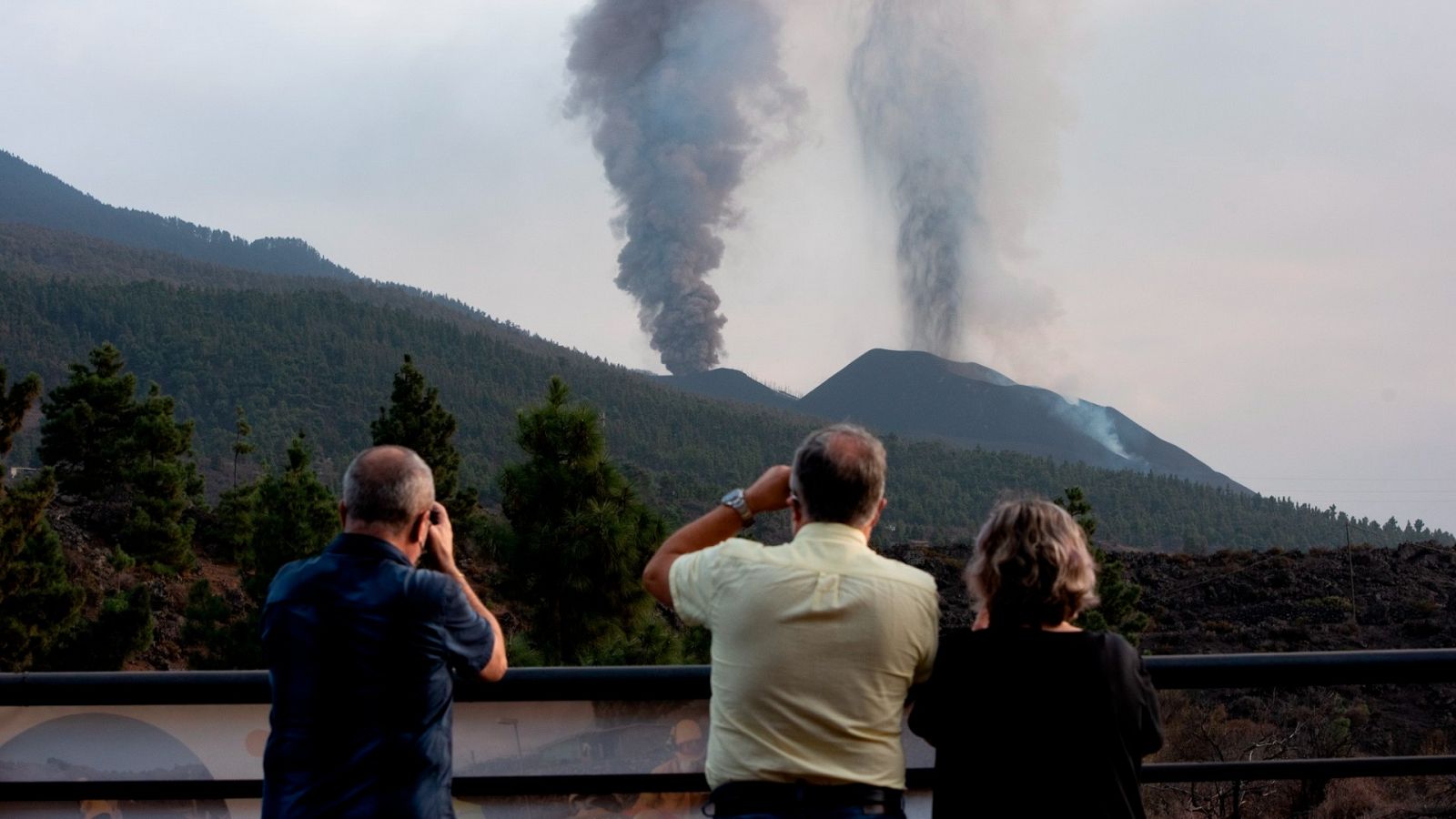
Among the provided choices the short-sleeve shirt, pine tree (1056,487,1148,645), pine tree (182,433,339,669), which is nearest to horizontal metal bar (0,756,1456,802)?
the short-sleeve shirt

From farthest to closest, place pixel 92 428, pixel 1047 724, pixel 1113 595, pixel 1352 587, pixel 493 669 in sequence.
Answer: pixel 1352 587 < pixel 92 428 < pixel 1113 595 < pixel 493 669 < pixel 1047 724

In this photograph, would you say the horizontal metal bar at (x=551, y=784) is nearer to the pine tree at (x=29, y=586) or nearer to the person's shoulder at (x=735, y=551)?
the person's shoulder at (x=735, y=551)

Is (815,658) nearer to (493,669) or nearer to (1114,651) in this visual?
(1114,651)

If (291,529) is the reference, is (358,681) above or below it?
below

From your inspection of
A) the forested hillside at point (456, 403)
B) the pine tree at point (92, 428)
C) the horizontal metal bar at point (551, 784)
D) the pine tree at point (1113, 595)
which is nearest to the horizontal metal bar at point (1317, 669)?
the horizontal metal bar at point (551, 784)

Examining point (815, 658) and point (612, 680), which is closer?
point (815, 658)

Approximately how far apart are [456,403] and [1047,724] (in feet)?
379

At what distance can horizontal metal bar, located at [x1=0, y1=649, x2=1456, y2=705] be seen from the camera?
3.00m

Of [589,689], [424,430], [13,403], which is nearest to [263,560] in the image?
[13,403]

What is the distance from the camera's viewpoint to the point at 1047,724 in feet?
7.80

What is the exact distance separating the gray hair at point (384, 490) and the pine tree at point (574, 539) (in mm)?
20321

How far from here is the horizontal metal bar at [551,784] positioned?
3.16 meters

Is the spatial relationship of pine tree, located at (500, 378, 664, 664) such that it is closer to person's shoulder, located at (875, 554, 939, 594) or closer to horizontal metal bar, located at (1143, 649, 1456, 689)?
horizontal metal bar, located at (1143, 649, 1456, 689)

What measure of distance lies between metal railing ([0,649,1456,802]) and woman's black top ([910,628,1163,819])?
592 millimetres
